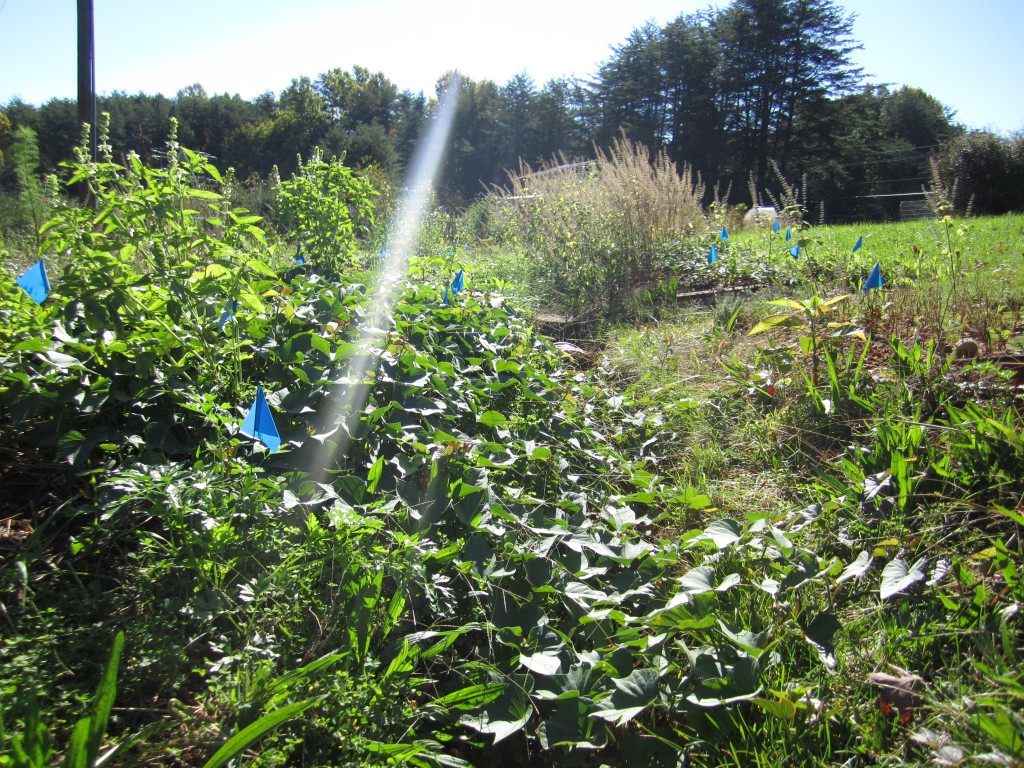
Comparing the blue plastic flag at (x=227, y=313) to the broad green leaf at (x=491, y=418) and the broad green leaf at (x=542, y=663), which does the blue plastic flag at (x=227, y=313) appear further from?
the broad green leaf at (x=542, y=663)

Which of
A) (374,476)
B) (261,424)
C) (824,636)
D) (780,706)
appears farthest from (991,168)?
(261,424)

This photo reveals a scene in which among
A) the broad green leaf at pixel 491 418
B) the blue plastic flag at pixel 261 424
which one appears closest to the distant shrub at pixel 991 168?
the broad green leaf at pixel 491 418

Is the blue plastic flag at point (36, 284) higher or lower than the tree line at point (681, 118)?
lower

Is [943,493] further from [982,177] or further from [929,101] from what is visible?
[929,101]

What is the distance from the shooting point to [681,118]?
2639 cm

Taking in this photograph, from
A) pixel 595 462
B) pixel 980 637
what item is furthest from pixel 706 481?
pixel 980 637

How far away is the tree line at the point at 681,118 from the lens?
865 inches

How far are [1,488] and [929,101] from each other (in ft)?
144

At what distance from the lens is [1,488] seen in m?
1.44

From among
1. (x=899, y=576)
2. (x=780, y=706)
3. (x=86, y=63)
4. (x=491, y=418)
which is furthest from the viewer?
(x=86, y=63)

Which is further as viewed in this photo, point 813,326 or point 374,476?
point 813,326

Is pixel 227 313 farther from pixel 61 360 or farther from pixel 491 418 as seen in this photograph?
pixel 491 418

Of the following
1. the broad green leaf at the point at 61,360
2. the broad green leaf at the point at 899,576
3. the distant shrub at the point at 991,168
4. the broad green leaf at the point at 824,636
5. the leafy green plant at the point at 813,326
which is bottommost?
the broad green leaf at the point at 824,636

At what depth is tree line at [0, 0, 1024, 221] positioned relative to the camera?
21969 millimetres
